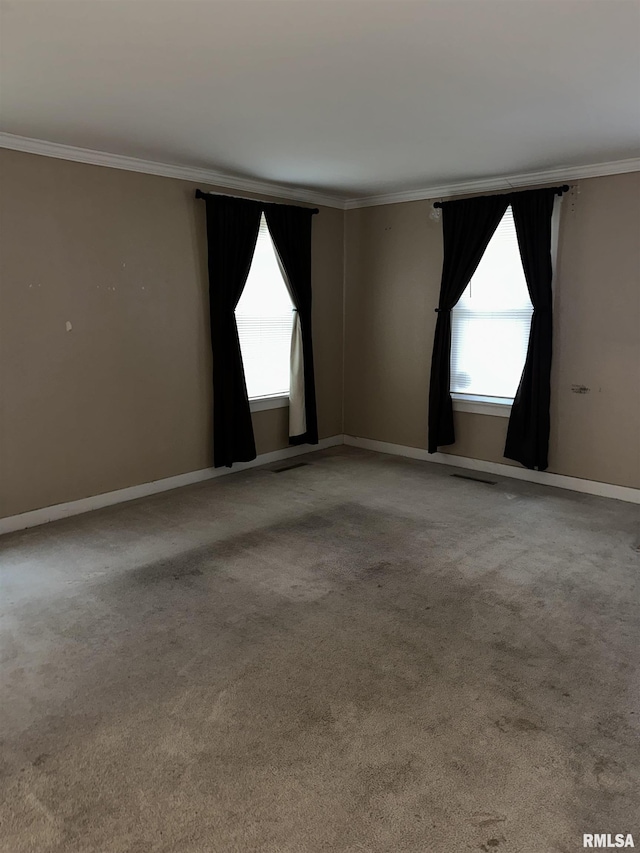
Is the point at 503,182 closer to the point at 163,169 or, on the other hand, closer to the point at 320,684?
the point at 163,169

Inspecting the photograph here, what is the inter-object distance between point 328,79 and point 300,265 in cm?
295

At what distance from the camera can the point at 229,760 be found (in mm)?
2115

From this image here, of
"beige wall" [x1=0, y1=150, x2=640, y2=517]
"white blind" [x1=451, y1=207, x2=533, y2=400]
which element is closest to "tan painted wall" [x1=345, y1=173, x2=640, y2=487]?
"beige wall" [x1=0, y1=150, x2=640, y2=517]

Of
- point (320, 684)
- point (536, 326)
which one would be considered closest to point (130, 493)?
point (320, 684)

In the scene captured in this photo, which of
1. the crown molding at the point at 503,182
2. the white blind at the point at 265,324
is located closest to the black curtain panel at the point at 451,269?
the crown molding at the point at 503,182

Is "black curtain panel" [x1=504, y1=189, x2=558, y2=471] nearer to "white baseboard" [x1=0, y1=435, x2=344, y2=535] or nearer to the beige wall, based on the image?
the beige wall

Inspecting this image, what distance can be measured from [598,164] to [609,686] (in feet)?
12.3

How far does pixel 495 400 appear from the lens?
218 inches

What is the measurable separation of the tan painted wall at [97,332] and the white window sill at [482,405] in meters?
2.27

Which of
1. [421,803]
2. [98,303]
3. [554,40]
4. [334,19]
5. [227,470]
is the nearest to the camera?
[421,803]

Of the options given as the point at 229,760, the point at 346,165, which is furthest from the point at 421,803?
the point at 346,165

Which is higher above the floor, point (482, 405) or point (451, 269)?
point (451, 269)

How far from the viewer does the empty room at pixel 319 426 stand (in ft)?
6.85

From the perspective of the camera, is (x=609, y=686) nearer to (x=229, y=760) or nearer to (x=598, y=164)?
(x=229, y=760)
